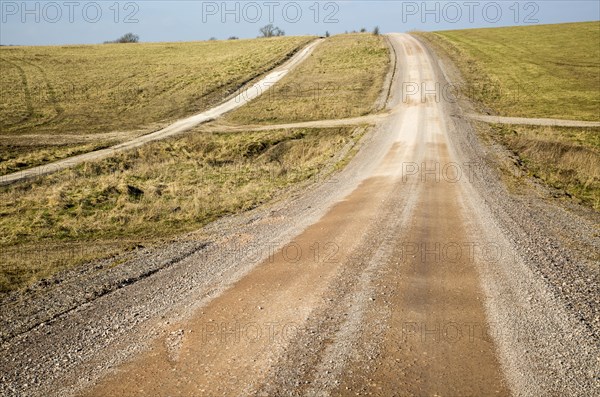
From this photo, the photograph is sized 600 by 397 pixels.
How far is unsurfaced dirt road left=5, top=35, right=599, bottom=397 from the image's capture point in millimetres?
6488

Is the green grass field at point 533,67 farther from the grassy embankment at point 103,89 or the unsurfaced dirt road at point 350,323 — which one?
the unsurfaced dirt road at point 350,323

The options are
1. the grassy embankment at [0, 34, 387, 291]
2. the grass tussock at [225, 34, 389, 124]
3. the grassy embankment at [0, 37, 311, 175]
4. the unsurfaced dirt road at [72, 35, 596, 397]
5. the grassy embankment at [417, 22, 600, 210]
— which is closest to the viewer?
the unsurfaced dirt road at [72, 35, 596, 397]

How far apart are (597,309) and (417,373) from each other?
4053 millimetres

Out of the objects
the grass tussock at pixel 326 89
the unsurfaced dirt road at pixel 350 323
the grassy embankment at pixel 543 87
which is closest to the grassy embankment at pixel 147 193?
the unsurfaced dirt road at pixel 350 323

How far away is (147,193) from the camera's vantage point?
2073cm

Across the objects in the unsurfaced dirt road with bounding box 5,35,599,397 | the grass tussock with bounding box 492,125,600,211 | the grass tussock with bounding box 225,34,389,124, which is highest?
the grass tussock with bounding box 225,34,389,124

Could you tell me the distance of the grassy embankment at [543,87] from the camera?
73.7 ft

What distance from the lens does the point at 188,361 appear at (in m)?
7.00

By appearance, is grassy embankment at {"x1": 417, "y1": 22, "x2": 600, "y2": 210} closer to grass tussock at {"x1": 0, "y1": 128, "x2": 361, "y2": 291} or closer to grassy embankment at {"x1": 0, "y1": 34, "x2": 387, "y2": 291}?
grassy embankment at {"x1": 0, "y1": 34, "x2": 387, "y2": 291}

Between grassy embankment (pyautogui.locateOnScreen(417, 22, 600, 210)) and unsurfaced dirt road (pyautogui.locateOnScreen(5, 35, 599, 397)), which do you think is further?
grassy embankment (pyautogui.locateOnScreen(417, 22, 600, 210))

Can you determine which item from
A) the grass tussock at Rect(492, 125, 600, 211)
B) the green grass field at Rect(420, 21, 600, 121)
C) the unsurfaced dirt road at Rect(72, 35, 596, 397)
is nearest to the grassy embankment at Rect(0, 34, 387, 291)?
the unsurfaced dirt road at Rect(72, 35, 596, 397)

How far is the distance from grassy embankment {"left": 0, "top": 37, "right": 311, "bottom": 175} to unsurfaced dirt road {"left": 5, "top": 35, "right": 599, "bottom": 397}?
839 inches

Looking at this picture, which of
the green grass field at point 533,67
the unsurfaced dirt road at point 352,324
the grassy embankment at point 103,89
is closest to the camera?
the unsurfaced dirt road at point 352,324

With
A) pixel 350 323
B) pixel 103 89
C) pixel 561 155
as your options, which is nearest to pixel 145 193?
pixel 350 323
